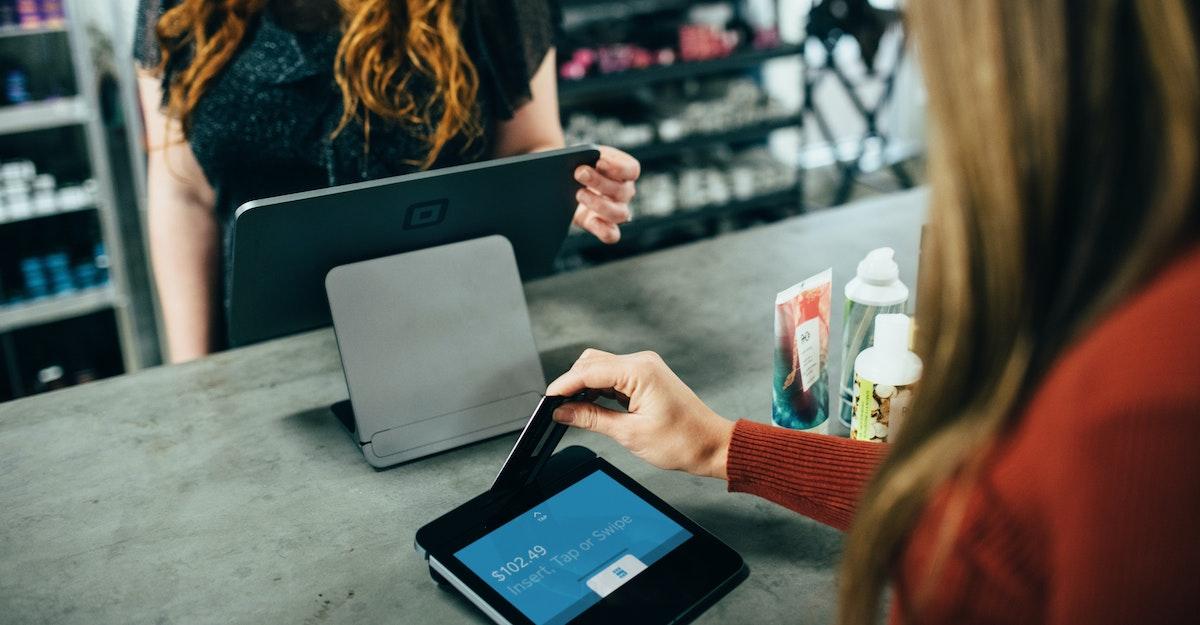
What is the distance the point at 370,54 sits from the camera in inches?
58.7

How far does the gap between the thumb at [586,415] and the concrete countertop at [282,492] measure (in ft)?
0.37

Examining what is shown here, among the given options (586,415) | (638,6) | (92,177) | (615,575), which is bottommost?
(615,575)

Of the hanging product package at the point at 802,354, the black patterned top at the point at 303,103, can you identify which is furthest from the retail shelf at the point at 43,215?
the hanging product package at the point at 802,354

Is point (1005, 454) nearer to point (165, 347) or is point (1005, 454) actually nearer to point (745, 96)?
point (165, 347)

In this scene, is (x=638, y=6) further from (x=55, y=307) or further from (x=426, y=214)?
(x=426, y=214)

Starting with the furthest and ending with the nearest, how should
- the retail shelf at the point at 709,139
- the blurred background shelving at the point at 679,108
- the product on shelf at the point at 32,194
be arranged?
the retail shelf at the point at 709,139 → the blurred background shelving at the point at 679,108 → the product on shelf at the point at 32,194

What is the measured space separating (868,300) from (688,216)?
117 inches

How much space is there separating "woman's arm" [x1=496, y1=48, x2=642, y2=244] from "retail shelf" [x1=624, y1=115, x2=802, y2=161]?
6.83ft

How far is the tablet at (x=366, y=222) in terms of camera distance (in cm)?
103

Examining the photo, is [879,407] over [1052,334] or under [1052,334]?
under

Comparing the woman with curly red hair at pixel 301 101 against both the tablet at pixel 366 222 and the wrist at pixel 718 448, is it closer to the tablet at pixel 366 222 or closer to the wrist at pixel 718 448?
the tablet at pixel 366 222

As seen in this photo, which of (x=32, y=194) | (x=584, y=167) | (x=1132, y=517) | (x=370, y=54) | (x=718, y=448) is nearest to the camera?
(x=1132, y=517)

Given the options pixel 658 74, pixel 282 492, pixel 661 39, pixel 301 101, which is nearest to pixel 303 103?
pixel 301 101

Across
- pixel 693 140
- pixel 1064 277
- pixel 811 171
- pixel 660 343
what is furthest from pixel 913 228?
pixel 811 171
